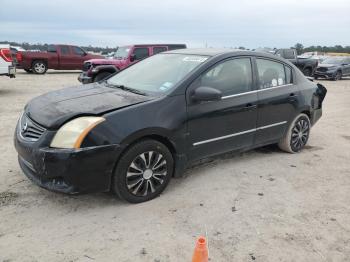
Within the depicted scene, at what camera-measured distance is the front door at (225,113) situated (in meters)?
4.34

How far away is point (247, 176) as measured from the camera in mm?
4879

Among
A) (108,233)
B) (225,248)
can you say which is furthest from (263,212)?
(108,233)

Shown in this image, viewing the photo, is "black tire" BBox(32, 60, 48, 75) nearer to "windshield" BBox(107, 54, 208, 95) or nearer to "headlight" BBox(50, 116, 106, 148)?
"windshield" BBox(107, 54, 208, 95)

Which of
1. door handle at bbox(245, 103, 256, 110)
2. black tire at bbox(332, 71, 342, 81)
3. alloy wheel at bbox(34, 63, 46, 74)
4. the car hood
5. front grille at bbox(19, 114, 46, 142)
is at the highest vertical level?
alloy wheel at bbox(34, 63, 46, 74)

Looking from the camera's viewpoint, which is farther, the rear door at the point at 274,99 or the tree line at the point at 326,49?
the tree line at the point at 326,49

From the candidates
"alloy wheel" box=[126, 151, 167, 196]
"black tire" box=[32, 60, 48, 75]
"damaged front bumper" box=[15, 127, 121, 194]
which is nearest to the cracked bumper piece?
"damaged front bumper" box=[15, 127, 121, 194]

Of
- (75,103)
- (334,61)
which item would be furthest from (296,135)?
(334,61)

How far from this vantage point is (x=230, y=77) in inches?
188

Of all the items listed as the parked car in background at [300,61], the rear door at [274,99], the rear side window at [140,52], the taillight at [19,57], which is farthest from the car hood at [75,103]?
A: the parked car in background at [300,61]

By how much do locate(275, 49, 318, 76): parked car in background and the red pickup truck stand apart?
1107 cm

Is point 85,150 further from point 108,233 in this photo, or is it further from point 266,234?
point 266,234

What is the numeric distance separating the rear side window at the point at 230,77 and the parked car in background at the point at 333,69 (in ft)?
61.3

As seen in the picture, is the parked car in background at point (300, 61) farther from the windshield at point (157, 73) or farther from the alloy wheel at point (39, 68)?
the windshield at point (157, 73)

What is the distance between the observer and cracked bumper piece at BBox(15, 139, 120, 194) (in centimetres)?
348
